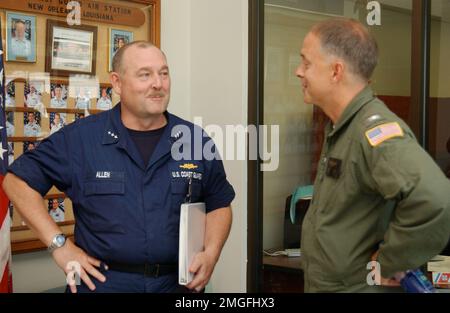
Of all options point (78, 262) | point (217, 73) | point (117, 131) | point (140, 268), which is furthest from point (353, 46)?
point (217, 73)

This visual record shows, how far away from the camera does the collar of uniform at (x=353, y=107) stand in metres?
1.55

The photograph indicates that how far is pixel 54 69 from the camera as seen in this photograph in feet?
10.2

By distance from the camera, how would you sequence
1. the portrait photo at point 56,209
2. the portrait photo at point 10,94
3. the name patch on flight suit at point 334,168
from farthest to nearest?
1. the portrait photo at point 56,209
2. the portrait photo at point 10,94
3. the name patch on flight suit at point 334,168

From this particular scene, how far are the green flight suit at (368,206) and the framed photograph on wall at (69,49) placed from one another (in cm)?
200

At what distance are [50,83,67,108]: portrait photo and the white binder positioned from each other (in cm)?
151

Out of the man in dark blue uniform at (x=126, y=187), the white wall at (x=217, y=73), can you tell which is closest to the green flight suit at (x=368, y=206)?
the man in dark blue uniform at (x=126, y=187)

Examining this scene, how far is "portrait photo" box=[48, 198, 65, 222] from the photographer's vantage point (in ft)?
10.1

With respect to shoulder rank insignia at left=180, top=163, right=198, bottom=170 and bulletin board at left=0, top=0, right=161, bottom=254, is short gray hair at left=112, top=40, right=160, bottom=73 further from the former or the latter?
bulletin board at left=0, top=0, right=161, bottom=254

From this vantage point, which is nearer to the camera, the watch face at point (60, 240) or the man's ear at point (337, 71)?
the man's ear at point (337, 71)

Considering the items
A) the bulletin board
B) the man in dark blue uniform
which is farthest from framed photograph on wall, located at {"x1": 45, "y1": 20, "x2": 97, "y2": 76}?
the man in dark blue uniform

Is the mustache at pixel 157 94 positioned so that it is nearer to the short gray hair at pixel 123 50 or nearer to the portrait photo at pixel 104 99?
the short gray hair at pixel 123 50

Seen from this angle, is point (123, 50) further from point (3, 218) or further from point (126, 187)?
point (3, 218)
